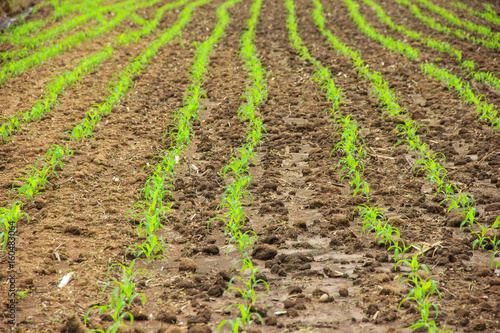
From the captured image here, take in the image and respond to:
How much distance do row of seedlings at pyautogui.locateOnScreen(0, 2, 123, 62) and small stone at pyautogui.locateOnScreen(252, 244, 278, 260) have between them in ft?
33.8

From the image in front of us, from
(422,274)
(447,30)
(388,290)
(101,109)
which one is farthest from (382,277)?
(447,30)

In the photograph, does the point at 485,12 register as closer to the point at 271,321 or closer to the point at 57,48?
the point at 57,48

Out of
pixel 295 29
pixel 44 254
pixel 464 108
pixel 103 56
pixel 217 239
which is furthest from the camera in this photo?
pixel 295 29

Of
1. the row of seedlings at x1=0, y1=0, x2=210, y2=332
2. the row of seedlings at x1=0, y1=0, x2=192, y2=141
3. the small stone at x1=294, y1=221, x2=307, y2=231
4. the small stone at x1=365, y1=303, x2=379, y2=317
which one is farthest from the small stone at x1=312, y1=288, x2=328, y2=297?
the row of seedlings at x1=0, y1=0, x2=192, y2=141

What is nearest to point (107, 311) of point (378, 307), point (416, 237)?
point (378, 307)

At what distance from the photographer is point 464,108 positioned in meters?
7.35

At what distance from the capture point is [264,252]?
388 centimetres

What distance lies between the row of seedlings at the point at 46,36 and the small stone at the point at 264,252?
33.8 feet

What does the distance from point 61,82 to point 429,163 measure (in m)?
7.41

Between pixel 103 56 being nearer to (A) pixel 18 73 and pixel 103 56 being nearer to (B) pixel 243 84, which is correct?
(A) pixel 18 73

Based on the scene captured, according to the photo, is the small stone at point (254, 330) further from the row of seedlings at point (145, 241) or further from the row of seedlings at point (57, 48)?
the row of seedlings at point (57, 48)

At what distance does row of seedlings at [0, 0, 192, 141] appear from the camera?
6.77 metres

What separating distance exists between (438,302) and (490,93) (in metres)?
6.33

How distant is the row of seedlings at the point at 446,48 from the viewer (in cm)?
861
